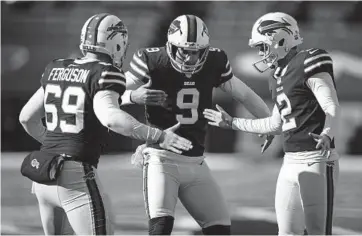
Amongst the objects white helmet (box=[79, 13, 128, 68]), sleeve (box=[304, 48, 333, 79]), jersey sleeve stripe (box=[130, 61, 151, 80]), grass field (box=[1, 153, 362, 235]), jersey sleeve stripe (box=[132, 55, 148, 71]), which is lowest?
grass field (box=[1, 153, 362, 235])

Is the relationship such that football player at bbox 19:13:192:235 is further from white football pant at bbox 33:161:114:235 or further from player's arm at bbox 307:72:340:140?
player's arm at bbox 307:72:340:140

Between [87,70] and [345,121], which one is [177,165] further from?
[345,121]

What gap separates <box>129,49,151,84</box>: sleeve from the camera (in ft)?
15.9

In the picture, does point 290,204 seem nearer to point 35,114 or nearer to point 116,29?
point 116,29

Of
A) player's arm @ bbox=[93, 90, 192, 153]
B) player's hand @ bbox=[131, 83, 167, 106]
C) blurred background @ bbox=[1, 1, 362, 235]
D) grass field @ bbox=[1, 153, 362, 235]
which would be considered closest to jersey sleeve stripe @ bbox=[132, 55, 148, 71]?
player's hand @ bbox=[131, 83, 167, 106]

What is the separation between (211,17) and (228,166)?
2553 millimetres

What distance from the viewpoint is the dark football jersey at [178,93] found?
4832 millimetres

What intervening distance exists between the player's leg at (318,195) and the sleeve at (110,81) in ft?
3.93

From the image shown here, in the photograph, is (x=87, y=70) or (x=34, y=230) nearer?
(x=87, y=70)

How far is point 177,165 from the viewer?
187 inches

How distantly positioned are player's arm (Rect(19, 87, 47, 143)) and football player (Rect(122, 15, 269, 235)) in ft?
1.74

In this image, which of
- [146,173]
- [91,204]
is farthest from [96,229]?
[146,173]

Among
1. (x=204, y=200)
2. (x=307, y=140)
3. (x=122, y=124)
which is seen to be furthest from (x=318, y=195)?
(x=122, y=124)

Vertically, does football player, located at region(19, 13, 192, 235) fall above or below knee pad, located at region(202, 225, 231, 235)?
above
